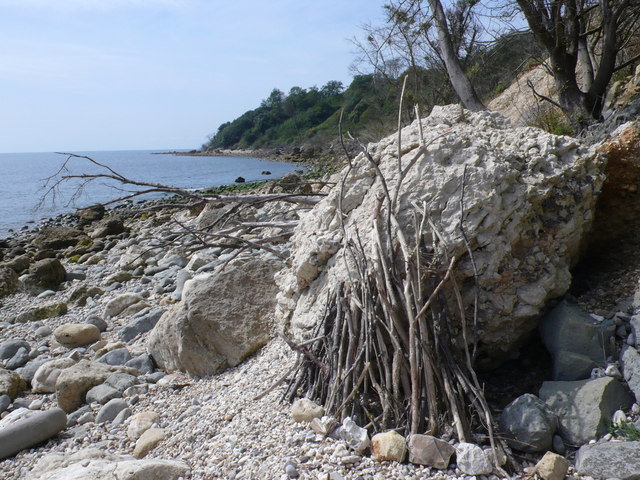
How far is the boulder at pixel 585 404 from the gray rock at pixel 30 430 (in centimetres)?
366

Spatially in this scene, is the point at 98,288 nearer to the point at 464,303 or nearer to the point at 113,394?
the point at 113,394

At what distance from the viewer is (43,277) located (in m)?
10.7

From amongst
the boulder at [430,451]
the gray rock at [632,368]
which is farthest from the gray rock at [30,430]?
the gray rock at [632,368]

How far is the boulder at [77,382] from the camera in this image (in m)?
4.97

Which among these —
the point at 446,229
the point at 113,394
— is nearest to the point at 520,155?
the point at 446,229

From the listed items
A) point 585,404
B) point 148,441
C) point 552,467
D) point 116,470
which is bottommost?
point 148,441

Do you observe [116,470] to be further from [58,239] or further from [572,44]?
[58,239]

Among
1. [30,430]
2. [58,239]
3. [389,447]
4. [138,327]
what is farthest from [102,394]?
[58,239]

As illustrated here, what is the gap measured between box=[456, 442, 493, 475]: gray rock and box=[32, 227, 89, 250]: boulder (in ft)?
49.6

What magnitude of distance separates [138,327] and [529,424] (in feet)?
16.4

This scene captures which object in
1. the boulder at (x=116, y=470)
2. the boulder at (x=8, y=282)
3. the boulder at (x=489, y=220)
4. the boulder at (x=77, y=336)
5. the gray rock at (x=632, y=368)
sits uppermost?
the boulder at (x=489, y=220)

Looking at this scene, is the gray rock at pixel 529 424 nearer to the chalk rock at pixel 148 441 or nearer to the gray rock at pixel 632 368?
the gray rock at pixel 632 368

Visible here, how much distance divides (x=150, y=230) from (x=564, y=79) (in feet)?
39.5

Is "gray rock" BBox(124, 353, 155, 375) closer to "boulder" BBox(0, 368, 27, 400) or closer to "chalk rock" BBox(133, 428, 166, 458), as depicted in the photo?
"boulder" BBox(0, 368, 27, 400)
